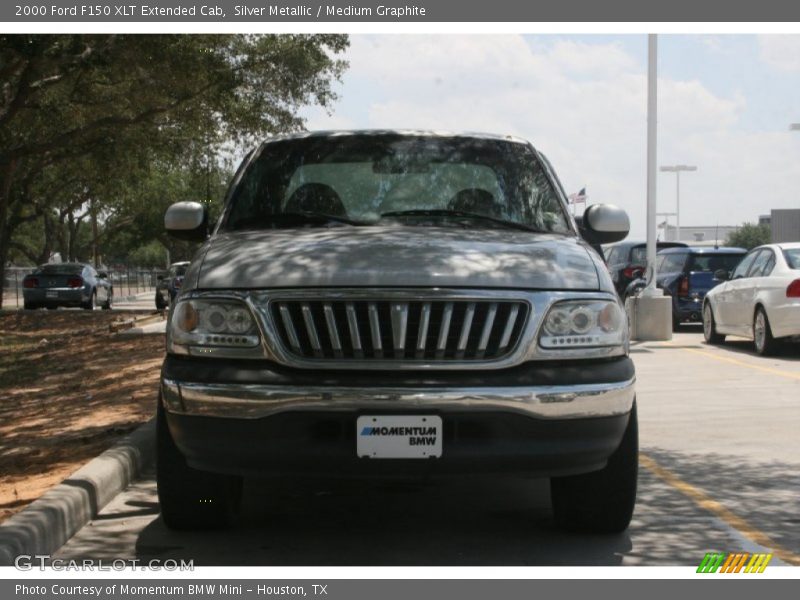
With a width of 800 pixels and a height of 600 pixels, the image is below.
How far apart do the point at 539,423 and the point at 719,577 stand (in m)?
1.01

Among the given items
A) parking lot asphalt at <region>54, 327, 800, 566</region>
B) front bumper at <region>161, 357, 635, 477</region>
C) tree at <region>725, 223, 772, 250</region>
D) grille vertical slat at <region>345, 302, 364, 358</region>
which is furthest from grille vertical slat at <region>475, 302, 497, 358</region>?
tree at <region>725, 223, 772, 250</region>

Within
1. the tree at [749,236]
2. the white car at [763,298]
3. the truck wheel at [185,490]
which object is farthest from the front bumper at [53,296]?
the tree at [749,236]

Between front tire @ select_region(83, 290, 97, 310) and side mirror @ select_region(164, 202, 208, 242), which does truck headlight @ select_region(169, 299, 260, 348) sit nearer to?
side mirror @ select_region(164, 202, 208, 242)

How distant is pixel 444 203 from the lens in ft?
21.9

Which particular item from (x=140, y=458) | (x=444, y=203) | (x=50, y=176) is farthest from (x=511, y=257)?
(x=50, y=176)

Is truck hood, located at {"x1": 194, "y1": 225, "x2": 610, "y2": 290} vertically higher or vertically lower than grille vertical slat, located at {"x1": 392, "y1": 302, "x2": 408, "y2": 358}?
higher

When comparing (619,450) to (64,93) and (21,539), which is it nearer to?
(21,539)

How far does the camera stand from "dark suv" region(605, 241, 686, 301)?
915 inches

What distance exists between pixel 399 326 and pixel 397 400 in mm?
321

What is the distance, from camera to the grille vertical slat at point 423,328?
16.5ft

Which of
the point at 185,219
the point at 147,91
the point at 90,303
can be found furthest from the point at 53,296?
the point at 185,219

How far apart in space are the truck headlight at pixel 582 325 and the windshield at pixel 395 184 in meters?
1.18

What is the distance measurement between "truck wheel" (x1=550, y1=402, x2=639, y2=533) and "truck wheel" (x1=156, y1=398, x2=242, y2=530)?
1.60 m

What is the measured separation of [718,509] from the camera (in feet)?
21.2
